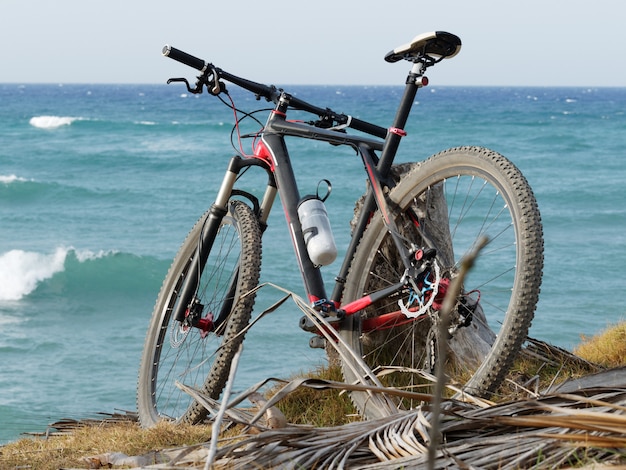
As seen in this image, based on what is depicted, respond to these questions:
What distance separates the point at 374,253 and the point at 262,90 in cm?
104

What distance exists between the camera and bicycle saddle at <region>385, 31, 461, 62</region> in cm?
362

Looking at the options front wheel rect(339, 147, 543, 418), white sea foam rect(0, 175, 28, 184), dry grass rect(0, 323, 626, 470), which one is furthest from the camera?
white sea foam rect(0, 175, 28, 184)

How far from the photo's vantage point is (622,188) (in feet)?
74.9

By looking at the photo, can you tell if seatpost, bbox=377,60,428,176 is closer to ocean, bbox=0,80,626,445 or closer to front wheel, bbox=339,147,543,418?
front wheel, bbox=339,147,543,418

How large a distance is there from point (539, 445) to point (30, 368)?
8.90 meters

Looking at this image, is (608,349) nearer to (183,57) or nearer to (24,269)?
(183,57)

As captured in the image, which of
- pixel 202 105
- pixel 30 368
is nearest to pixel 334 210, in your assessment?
pixel 30 368

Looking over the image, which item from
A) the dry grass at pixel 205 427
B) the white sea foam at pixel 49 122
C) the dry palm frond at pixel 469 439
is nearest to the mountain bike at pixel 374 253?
the dry grass at pixel 205 427

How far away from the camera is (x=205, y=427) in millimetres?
3979

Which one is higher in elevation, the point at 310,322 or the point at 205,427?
the point at 310,322

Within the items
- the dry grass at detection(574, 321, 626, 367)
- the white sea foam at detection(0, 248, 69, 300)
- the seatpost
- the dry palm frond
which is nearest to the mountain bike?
the seatpost

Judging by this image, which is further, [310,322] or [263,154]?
[263,154]

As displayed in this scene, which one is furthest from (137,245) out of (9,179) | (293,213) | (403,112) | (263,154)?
(403,112)

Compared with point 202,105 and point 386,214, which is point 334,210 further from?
point 202,105
